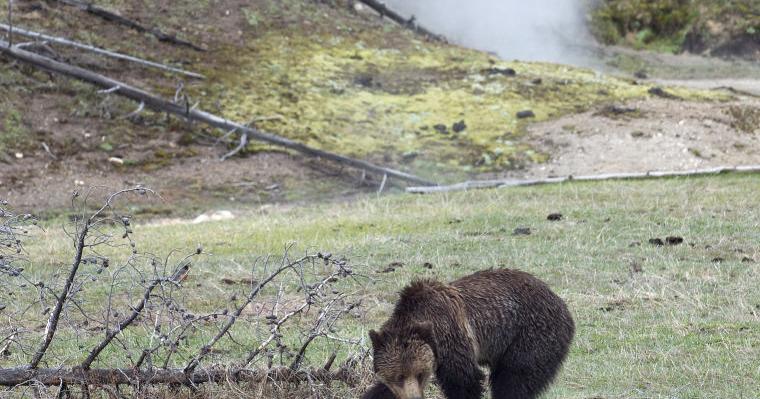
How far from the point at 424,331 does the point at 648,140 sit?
17.4 m

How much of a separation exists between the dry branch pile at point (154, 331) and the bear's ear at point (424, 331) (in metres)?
0.84

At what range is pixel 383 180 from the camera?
70.6 ft

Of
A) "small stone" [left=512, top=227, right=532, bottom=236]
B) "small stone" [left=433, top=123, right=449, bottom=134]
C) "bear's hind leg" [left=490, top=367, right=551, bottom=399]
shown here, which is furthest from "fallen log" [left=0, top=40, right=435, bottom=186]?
"bear's hind leg" [left=490, top=367, right=551, bottom=399]

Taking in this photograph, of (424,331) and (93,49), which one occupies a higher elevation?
(424,331)

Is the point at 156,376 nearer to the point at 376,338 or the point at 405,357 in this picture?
the point at 376,338

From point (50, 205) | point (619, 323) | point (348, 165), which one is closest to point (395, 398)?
point (619, 323)

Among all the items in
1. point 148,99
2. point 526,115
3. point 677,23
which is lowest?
point 148,99

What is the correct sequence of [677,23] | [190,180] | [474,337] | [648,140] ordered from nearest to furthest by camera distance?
[474,337] < [190,180] < [648,140] < [677,23]

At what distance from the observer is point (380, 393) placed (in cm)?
673

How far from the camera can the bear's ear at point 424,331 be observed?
20.8 ft

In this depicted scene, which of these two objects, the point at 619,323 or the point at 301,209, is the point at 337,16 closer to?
the point at 301,209

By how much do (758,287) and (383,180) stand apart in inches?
446

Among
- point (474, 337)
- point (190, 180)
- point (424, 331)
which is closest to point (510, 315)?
point (474, 337)

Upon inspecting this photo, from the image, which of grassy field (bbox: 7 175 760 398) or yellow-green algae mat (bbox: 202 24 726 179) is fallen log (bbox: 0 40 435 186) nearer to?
yellow-green algae mat (bbox: 202 24 726 179)
